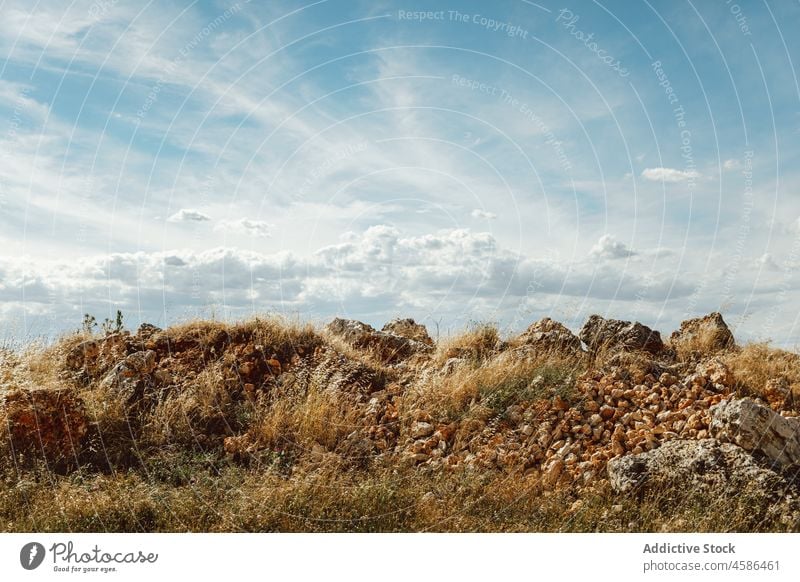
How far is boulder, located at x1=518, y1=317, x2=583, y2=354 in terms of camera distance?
13375 mm

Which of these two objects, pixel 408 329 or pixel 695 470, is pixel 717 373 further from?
pixel 408 329

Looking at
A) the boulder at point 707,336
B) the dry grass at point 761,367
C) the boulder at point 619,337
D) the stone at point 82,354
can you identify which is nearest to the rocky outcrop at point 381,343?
the boulder at point 619,337

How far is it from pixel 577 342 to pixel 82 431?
28.1 ft

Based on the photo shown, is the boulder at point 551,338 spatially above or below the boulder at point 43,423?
above

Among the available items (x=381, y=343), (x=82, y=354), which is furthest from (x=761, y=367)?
(x=82, y=354)

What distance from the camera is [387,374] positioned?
13.4 metres

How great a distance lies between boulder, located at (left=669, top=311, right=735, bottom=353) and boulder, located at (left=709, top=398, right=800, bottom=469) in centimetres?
443

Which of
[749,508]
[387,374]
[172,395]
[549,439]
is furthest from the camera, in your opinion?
[387,374]

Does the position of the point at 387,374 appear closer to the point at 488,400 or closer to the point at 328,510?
the point at 488,400

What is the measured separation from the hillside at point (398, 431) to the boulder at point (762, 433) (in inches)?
0.9

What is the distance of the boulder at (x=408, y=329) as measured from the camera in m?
16.0

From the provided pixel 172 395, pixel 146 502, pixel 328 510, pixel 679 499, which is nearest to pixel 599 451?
pixel 679 499

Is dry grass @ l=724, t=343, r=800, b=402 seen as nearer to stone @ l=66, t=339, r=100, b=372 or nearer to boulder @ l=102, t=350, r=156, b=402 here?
boulder @ l=102, t=350, r=156, b=402

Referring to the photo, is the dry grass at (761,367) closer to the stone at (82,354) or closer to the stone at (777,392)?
the stone at (777,392)
